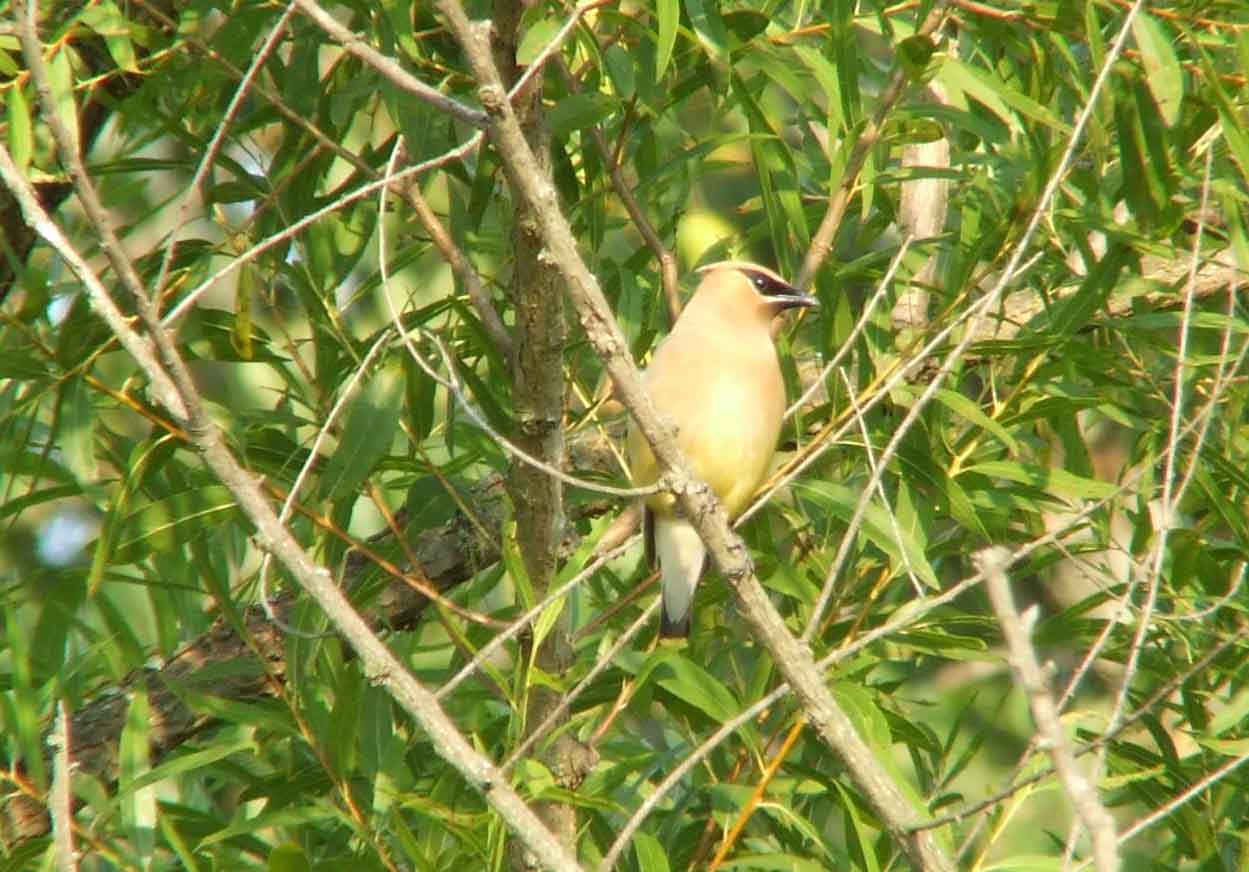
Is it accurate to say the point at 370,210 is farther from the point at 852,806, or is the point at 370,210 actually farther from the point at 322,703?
the point at 852,806

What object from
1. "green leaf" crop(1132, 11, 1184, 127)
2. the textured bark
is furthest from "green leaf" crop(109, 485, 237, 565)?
"green leaf" crop(1132, 11, 1184, 127)

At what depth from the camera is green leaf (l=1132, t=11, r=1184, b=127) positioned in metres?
2.66

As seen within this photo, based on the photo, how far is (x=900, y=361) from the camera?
3203mm

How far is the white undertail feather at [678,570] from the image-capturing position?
333cm

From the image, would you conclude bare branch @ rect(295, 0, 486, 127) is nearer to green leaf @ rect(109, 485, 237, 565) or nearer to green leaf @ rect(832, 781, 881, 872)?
green leaf @ rect(109, 485, 237, 565)

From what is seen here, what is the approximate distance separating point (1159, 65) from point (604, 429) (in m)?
1.50

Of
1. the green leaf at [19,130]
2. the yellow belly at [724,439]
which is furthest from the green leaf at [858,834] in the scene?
the green leaf at [19,130]

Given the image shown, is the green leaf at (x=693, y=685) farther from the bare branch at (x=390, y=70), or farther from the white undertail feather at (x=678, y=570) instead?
the bare branch at (x=390, y=70)

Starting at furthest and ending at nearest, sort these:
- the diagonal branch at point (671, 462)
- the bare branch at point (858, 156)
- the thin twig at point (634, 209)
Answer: the thin twig at point (634, 209), the bare branch at point (858, 156), the diagonal branch at point (671, 462)

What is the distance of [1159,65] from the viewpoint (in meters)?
2.65

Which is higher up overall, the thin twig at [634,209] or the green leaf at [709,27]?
the green leaf at [709,27]

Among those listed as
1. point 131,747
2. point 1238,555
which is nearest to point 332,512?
point 131,747

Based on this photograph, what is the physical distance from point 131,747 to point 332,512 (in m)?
0.52

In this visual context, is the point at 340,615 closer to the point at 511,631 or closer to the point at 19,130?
the point at 511,631
